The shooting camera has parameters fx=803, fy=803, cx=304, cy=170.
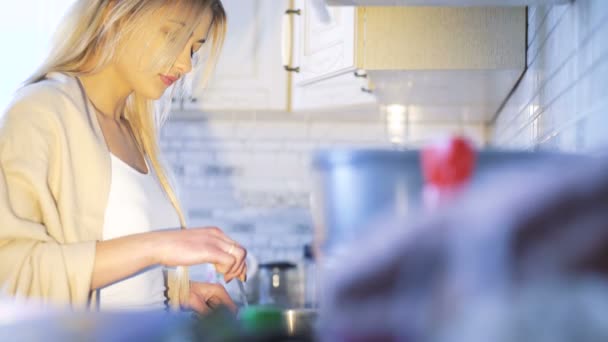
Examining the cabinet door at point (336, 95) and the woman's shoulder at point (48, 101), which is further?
the cabinet door at point (336, 95)

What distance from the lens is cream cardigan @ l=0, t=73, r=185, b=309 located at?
102 centimetres

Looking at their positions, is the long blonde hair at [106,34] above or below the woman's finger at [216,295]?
above

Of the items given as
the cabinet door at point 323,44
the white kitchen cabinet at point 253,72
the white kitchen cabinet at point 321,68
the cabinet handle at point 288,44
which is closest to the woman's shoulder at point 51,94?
the cabinet door at point 323,44

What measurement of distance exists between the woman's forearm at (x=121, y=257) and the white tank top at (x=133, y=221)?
238mm

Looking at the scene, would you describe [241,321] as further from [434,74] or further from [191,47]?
[434,74]

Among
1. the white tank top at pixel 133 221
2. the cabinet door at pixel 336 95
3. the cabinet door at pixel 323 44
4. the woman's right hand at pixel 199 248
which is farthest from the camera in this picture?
the cabinet door at pixel 336 95

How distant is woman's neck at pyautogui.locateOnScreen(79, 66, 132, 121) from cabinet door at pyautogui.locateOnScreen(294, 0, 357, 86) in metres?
0.42

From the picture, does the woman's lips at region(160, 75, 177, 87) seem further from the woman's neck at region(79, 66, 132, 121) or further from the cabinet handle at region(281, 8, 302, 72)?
the cabinet handle at region(281, 8, 302, 72)

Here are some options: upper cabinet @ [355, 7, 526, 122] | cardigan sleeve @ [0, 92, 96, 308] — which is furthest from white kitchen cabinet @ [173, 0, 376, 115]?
cardigan sleeve @ [0, 92, 96, 308]

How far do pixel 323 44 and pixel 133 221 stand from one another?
3.05 feet

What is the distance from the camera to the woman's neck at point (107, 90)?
1478 mm

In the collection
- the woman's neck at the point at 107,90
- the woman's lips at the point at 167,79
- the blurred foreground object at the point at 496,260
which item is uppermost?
the woman's lips at the point at 167,79

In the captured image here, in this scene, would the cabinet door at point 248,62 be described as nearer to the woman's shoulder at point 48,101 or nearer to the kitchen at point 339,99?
the kitchen at point 339,99

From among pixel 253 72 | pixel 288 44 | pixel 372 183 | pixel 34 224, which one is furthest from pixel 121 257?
pixel 253 72
